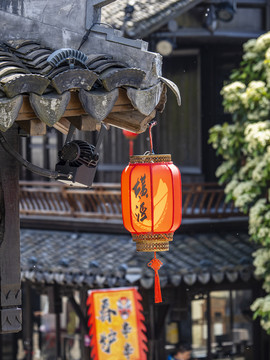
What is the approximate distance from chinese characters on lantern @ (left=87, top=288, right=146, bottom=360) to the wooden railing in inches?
74.5

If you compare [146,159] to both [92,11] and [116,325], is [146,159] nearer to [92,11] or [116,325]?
[92,11]

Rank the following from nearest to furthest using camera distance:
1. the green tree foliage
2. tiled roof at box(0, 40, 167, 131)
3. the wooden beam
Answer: tiled roof at box(0, 40, 167, 131), the wooden beam, the green tree foliage

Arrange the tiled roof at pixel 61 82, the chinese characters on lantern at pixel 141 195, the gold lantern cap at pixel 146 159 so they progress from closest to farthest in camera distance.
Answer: the tiled roof at pixel 61 82
the gold lantern cap at pixel 146 159
the chinese characters on lantern at pixel 141 195

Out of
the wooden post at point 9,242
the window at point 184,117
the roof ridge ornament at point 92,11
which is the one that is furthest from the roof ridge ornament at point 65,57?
the window at point 184,117

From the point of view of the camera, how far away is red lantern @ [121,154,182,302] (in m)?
8.09

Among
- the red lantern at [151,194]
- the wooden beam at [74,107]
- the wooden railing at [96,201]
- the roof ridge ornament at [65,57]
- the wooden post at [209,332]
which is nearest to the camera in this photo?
the wooden beam at [74,107]

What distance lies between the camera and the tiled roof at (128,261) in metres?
16.9

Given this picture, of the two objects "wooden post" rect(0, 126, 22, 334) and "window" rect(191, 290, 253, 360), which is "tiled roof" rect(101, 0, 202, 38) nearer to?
"window" rect(191, 290, 253, 360)

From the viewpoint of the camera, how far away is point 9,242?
5.92 meters

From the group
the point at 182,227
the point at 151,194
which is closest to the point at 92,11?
the point at 151,194

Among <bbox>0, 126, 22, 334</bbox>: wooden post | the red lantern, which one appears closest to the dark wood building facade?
the red lantern

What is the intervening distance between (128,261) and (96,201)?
1891mm

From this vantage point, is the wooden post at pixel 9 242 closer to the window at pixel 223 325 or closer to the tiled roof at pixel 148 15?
the tiled roof at pixel 148 15

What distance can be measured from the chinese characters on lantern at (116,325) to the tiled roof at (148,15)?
15.9 feet
